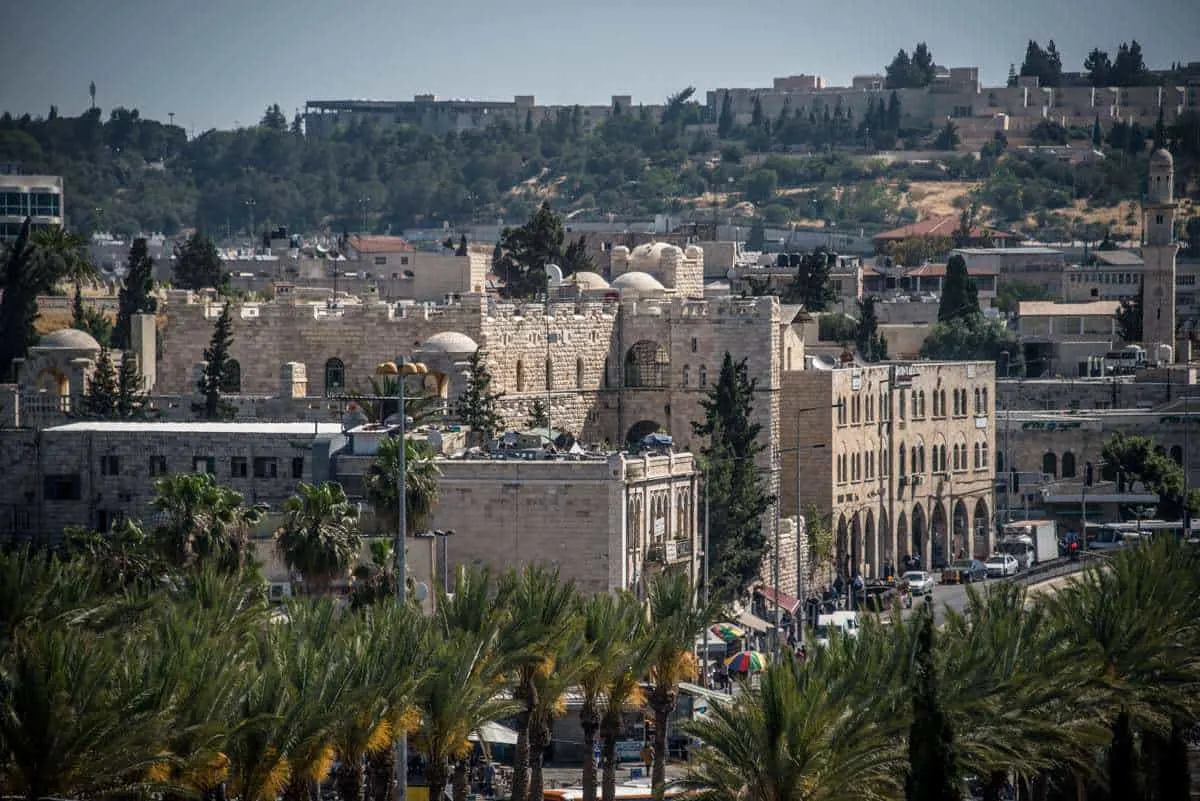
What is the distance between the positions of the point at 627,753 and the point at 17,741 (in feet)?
68.9

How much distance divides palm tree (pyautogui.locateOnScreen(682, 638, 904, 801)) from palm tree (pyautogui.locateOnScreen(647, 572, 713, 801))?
688 centimetres

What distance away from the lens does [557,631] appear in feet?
158

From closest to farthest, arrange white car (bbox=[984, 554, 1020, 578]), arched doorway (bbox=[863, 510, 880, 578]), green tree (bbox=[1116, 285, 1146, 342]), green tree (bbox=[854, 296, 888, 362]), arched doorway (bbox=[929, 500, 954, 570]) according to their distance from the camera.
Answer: white car (bbox=[984, 554, 1020, 578]) < arched doorway (bbox=[863, 510, 880, 578]) < arched doorway (bbox=[929, 500, 954, 570]) < green tree (bbox=[854, 296, 888, 362]) < green tree (bbox=[1116, 285, 1146, 342])

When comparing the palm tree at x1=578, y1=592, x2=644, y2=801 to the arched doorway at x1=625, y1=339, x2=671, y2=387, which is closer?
the palm tree at x1=578, y1=592, x2=644, y2=801

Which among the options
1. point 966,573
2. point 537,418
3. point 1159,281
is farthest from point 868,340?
point 537,418

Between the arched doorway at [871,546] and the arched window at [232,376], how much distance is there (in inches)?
668

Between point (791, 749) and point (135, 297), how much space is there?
58787 millimetres

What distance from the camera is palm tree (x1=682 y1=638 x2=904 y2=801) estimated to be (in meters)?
41.4

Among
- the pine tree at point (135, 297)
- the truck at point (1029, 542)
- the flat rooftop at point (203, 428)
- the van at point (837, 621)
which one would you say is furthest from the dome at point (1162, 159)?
the flat rooftop at point (203, 428)

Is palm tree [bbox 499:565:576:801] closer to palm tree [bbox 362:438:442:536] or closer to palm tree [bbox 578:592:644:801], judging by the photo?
palm tree [bbox 578:592:644:801]

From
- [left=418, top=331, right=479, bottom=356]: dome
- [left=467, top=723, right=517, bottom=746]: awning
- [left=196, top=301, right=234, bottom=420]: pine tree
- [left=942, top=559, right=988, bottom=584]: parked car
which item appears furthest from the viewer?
[left=942, top=559, right=988, bottom=584]: parked car

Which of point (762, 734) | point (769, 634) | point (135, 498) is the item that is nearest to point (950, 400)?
point (769, 634)

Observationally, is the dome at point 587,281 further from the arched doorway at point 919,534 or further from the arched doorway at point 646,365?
the arched doorway at point 919,534

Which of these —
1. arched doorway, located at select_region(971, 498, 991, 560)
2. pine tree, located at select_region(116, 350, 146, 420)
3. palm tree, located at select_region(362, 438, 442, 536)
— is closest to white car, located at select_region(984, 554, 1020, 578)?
arched doorway, located at select_region(971, 498, 991, 560)
